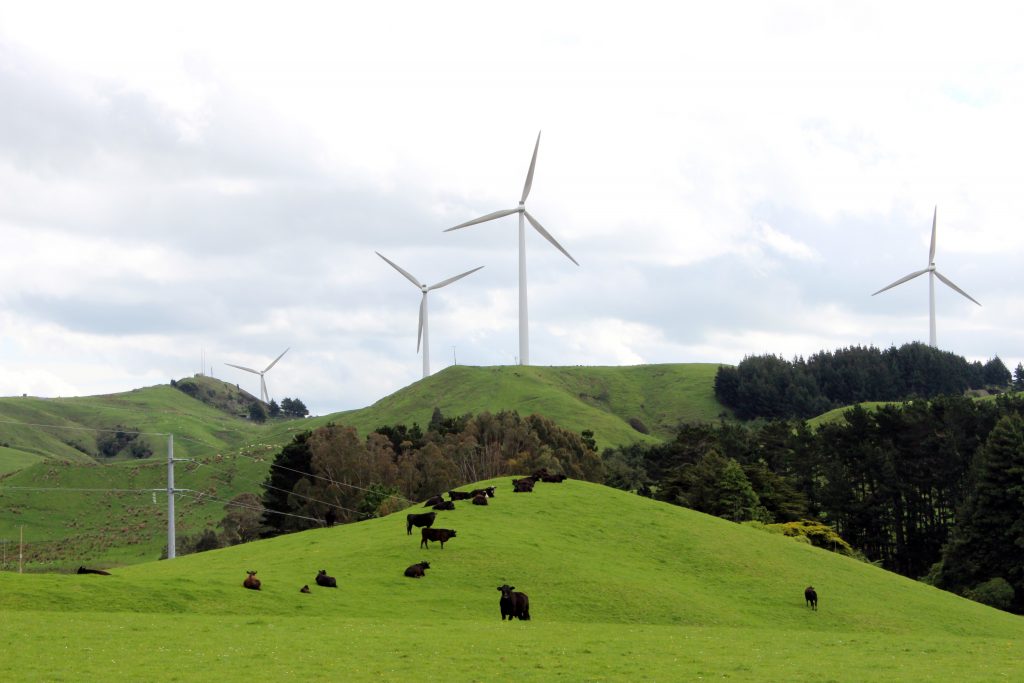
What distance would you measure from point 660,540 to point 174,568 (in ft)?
82.8

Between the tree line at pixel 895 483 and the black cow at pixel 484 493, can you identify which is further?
the tree line at pixel 895 483

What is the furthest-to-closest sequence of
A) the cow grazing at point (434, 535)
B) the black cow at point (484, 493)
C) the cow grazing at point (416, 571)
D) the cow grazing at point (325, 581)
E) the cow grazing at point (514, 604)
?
the black cow at point (484, 493) < the cow grazing at point (434, 535) < the cow grazing at point (416, 571) < the cow grazing at point (325, 581) < the cow grazing at point (514, 604)

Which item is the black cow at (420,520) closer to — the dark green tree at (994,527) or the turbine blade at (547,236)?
the dark green tree at (994,527)

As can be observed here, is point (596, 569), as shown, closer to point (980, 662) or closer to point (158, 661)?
point (980, 662)

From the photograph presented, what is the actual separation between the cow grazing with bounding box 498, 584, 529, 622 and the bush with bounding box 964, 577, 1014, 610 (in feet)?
173

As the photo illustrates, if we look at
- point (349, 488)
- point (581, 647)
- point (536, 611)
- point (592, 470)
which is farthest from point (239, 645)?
point (592, 470)

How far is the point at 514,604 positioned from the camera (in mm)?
38906

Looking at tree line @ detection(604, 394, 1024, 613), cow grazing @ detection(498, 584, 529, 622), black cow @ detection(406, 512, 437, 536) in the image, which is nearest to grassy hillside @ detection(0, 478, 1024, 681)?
black cow @ detection(406, 512, 437, 536)

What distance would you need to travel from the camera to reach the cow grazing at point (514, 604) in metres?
38.7

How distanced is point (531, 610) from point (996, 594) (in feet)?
167

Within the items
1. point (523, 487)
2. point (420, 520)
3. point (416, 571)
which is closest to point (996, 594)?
point (523, 487)

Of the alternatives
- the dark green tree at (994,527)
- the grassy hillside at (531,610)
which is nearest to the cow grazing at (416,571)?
the grassy hillside at (531,610)

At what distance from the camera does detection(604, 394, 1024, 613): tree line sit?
84.6 meters

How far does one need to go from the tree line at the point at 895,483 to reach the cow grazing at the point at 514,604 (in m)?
52.0
